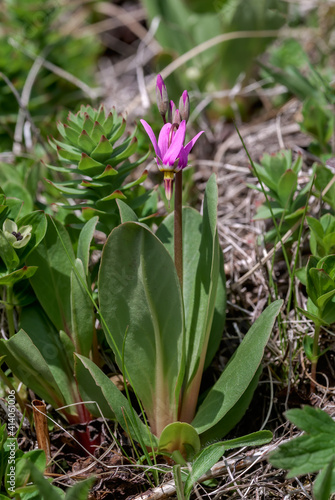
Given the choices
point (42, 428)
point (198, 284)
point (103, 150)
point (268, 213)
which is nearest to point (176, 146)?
point (103, 150)

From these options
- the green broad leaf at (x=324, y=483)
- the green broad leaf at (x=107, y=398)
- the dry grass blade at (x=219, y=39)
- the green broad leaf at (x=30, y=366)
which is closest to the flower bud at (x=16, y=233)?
the green broad leaf at (x=30, y=366)

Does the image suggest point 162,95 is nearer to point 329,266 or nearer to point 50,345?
point 329,266

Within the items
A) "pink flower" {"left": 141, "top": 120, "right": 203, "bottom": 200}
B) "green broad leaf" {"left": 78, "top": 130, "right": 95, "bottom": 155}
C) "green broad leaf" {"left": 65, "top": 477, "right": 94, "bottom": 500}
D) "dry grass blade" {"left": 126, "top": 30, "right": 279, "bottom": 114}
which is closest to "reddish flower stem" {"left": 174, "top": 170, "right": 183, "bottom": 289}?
"pink flower" {"left": 141, "top": 120, "right": 203, "bottom": 200}

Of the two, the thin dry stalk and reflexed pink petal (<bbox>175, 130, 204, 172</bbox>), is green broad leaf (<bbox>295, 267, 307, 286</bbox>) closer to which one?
reflexed pink petal (<bbox>175, 130, 204, 172</bbox>)

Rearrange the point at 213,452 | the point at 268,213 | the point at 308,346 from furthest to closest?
1. the point at 268,213
2. the point at 308,346
3. the point at 213,452

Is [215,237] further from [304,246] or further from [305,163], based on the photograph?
[305,163]
